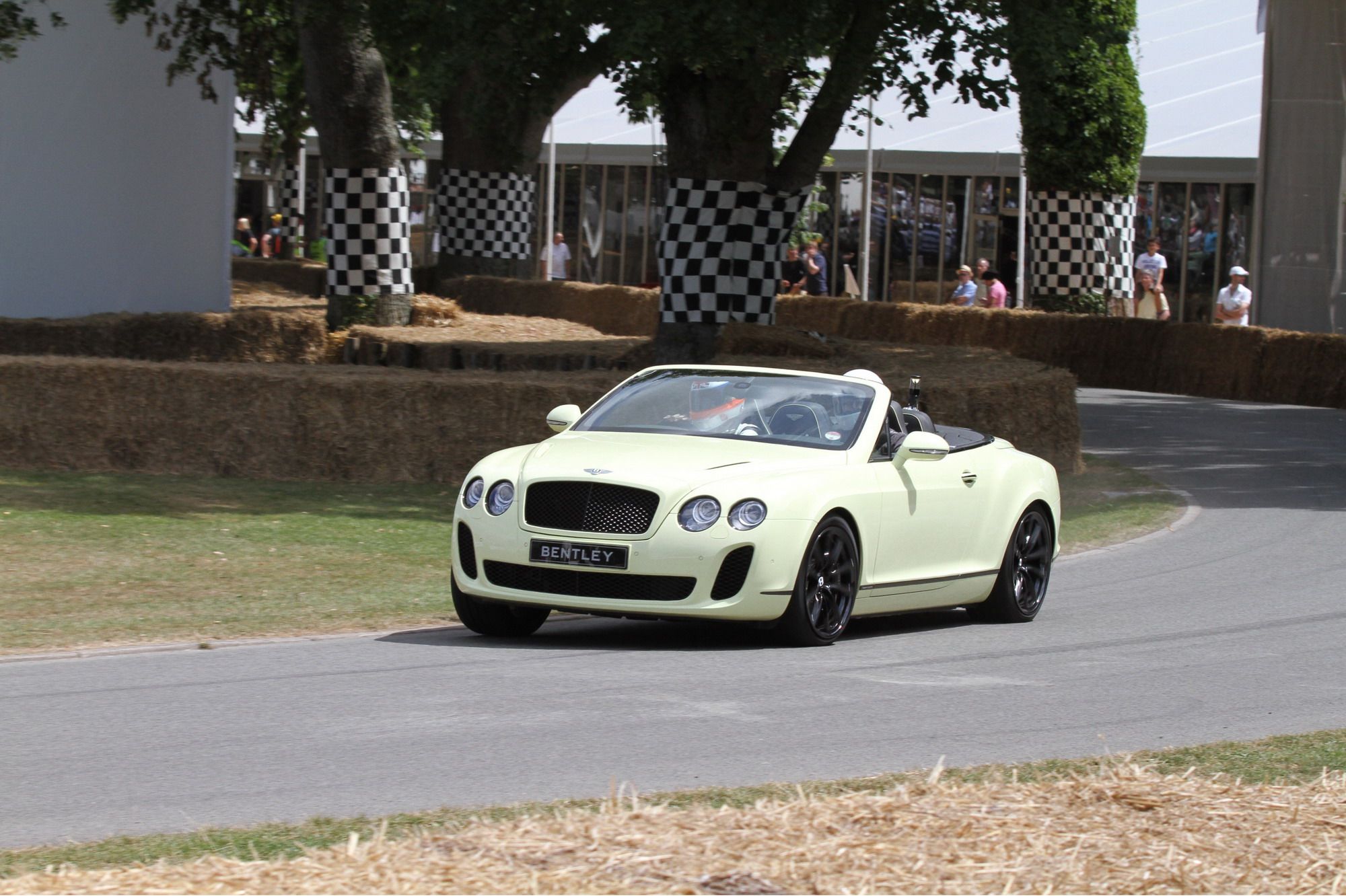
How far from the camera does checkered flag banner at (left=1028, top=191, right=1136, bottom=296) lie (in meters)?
32.9

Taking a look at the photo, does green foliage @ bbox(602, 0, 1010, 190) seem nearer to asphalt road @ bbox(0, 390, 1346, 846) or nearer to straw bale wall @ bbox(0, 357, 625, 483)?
straw bale wall @ bbox(0, 357, 625, 483)

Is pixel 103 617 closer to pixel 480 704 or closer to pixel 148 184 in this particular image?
pixel 480 704

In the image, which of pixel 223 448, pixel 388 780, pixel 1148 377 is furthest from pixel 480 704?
pixel 1148 377

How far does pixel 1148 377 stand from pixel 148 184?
51.3 ft

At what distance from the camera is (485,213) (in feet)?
118

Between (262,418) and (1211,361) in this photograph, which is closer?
(262,418)

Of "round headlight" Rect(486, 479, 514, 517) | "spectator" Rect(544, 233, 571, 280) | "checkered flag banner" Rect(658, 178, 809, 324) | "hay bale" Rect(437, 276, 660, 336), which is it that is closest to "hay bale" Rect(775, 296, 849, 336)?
"hay bale" Rect(437, 276, 660, 336)

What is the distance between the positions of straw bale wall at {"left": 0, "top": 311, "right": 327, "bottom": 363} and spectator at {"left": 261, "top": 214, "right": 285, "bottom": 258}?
26.5 metres

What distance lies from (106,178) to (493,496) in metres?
17.8

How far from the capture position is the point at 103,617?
10.1m

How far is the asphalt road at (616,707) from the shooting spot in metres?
6.35

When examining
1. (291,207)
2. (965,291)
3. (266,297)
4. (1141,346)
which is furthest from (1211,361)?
(291,207)

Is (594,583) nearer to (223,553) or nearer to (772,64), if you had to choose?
(223,553)

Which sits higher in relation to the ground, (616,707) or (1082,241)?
(1082,241)
